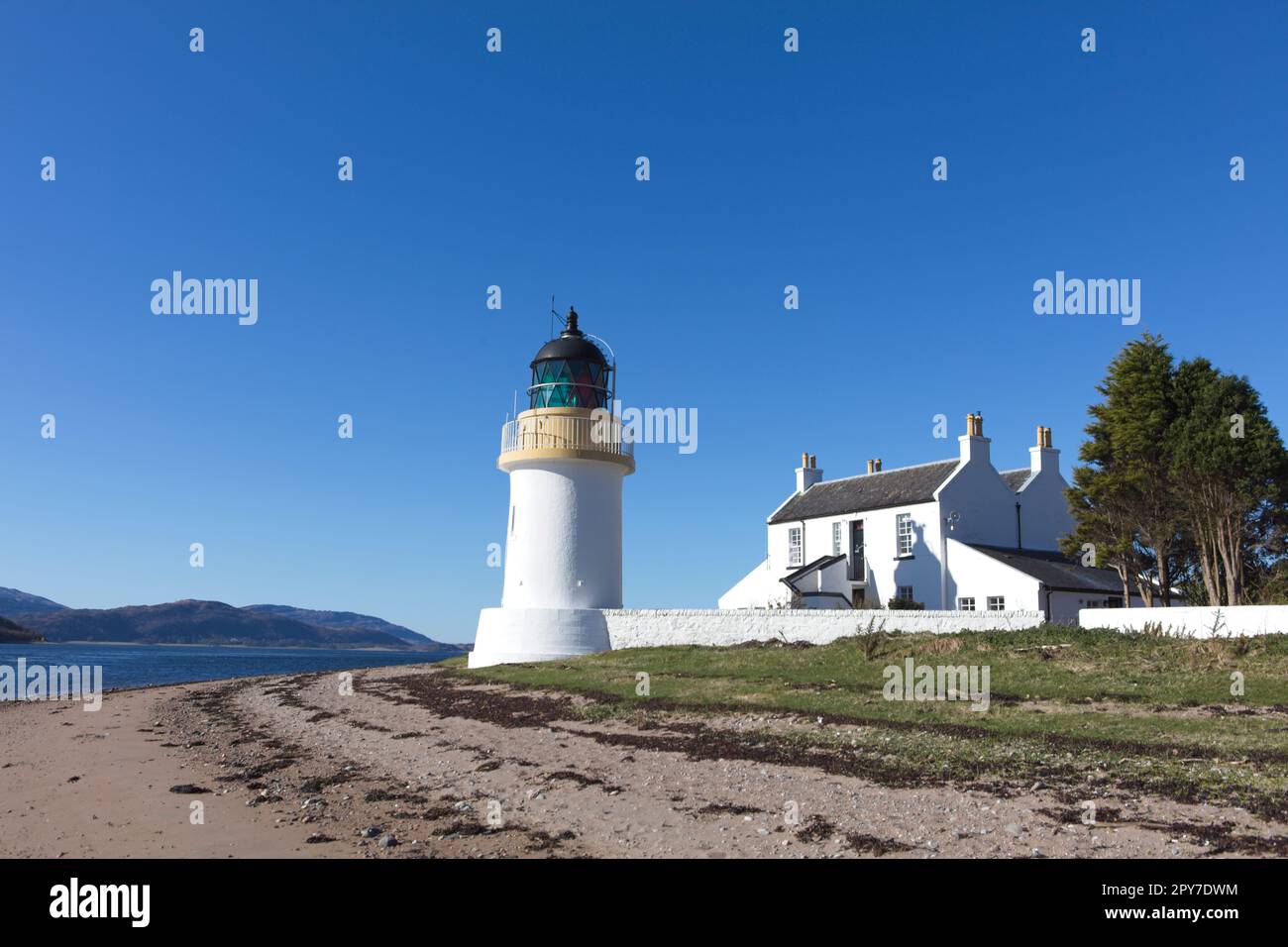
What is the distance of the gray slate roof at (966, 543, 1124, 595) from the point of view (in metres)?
29.7

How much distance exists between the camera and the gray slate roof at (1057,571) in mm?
29703

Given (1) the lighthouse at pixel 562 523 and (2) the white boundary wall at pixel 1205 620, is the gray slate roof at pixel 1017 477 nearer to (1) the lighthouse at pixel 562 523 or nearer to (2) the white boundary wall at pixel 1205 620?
(2) the white boundary wall at pixel 1205 620

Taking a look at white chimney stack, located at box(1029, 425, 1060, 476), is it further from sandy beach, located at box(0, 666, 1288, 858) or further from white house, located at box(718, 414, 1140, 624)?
sandy beach, located at box(0, 666, 1288, 858)

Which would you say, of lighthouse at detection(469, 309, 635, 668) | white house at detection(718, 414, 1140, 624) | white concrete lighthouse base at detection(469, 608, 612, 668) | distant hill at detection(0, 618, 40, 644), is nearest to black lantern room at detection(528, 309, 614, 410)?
lighthouse at detection(469, 309, 635, 668)

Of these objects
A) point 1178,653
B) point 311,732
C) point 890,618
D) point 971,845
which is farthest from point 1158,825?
point 890,618

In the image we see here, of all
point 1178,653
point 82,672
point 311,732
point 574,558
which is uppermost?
point 574,558

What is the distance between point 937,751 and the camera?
41.1 feet

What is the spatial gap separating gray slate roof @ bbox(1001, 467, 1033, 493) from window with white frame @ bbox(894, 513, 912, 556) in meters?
4.52

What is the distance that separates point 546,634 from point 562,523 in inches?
149

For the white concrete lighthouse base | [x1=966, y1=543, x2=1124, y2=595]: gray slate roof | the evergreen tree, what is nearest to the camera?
the evergreen tree

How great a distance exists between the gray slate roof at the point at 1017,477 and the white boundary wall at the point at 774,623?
10686 mm
